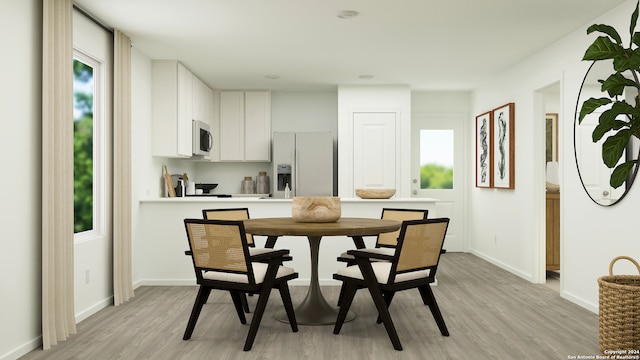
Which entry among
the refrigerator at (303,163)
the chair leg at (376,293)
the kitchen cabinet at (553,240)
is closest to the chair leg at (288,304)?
the chair leg at (376,293)

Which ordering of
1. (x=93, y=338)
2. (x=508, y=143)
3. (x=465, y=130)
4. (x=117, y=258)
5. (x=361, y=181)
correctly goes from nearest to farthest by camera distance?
(x=93, y=338)
(x=117, y=258)
(x=508, y=143)
(x=361, y=181)
(x=465, y=130)

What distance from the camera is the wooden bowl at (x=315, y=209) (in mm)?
3889

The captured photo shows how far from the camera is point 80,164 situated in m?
4.28

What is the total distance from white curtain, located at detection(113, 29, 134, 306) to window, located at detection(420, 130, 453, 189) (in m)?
4.65

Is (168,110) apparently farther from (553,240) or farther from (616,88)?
(553,240)

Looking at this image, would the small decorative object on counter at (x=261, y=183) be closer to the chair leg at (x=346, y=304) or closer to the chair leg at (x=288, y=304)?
the chair leg at (x=288, y=304)

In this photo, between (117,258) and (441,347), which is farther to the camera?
(117,258)

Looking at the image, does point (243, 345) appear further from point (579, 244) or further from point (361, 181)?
point (361, 181)

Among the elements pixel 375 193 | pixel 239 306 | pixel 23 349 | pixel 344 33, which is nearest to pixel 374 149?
pixel 375 193

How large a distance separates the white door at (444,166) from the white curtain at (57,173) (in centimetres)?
536

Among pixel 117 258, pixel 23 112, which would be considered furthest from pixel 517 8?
pixel 117 258

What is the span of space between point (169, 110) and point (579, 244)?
423 cm

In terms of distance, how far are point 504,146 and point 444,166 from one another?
68.3 inches

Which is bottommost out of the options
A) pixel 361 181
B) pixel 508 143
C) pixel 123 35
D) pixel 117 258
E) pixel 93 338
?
pixel 93 338
